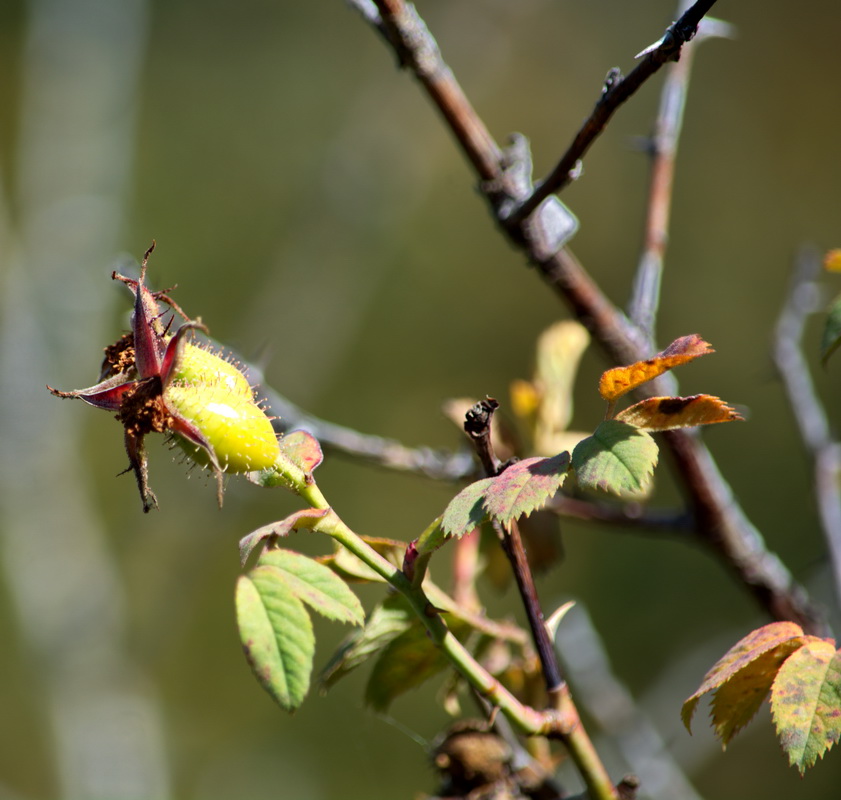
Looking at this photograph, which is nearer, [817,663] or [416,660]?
[817,663]

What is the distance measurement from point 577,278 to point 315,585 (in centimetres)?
69

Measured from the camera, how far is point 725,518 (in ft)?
4.51

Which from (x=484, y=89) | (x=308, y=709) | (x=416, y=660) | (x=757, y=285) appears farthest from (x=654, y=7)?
(x=416, y=660)

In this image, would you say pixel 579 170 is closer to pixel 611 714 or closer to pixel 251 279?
pixel 611 714

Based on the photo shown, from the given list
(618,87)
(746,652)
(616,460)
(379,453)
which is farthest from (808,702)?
(379,453)

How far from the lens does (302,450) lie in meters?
0.85

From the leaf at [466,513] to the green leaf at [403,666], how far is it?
0.21m

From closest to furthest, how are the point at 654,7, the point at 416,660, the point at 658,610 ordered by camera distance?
the point at 416,660, the point at 658,610, the point at 654,7

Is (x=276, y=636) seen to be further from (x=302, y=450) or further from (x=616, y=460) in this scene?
(x=616, y=460)

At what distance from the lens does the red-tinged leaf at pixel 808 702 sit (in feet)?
2.40

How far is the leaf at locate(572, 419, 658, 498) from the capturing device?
73 cm

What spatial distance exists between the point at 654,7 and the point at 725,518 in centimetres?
768

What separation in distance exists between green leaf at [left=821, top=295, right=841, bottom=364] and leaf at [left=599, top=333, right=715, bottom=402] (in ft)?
0.54

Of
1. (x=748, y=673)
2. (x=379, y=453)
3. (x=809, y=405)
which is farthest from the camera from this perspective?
(x=809, y=405)
